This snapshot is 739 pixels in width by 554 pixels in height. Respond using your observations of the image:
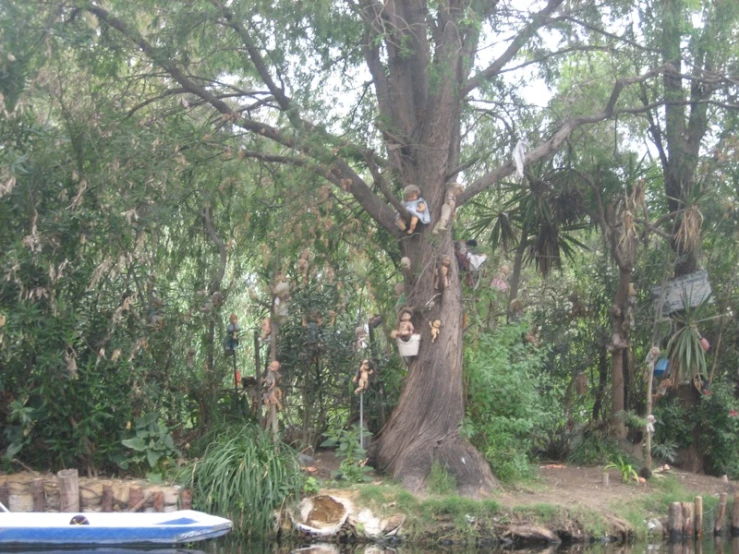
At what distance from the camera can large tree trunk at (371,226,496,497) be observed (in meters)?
12.2

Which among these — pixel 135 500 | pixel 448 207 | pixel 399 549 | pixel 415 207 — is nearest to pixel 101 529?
pixel 135 500

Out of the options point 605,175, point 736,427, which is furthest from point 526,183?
point 736,427

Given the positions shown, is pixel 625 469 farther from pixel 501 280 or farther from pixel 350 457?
pixel 350 457

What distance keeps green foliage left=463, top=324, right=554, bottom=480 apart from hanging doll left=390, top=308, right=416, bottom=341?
3.89ft

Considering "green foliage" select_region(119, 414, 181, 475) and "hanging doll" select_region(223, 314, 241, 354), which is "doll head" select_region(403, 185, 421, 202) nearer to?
"hanging doll" select_region(223, 314, 241, 354)

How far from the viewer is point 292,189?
1227 centimetres

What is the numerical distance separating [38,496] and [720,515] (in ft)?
29.7

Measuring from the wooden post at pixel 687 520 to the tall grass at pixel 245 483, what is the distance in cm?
516

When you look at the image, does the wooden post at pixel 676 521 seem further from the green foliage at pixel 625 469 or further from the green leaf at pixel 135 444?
the green leaf at pixel 135 444

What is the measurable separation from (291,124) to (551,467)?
688 centimetres

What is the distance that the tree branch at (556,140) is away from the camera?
13.0 metres

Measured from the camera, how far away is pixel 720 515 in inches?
511

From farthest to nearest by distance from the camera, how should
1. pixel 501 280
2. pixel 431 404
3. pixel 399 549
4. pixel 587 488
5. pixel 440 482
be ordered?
pixel 501 280 → pixel 587 488 → pixel 431 404 → pixel 440 482 → pixel 399 549

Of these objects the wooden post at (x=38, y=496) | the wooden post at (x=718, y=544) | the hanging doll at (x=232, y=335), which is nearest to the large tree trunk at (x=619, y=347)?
the wooden post at (x=718, y=544)
